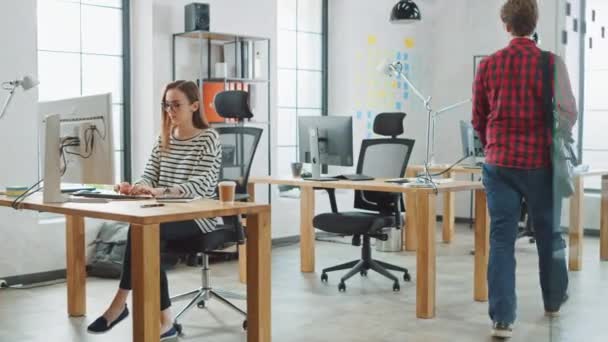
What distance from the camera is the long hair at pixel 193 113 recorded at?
334cm

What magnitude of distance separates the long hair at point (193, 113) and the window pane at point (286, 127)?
3.15 m

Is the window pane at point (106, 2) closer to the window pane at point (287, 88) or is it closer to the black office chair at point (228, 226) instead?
the black office chair at point (228, 226)

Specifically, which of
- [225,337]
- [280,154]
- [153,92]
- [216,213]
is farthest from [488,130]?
[280,154]

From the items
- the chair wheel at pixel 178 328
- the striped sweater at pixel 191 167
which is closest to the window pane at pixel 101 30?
the striped sweater at pixel 191 167

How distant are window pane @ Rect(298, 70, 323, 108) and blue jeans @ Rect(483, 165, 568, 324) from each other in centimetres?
387

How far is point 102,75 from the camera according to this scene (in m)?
5.23

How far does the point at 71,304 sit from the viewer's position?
3705 mm

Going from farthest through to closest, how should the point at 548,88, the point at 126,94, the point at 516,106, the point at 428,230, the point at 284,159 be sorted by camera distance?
the point at 284,159 < the point at 126,94 < the point at 428,230 < the point at 516,106 < the point at 548,88

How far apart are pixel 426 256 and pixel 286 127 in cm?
317

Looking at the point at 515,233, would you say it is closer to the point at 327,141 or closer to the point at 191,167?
the point at 191,167

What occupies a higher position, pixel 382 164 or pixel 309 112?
pixel 309 112

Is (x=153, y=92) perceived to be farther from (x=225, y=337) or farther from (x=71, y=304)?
(x=225, y=337)

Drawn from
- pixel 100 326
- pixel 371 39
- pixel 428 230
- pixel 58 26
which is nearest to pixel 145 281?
pixel 100 326

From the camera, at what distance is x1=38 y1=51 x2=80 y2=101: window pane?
488cm
